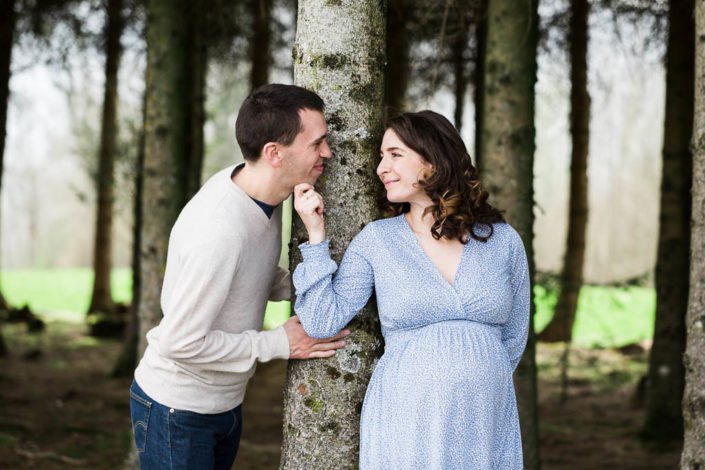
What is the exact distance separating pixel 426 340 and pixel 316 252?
496 millimetres

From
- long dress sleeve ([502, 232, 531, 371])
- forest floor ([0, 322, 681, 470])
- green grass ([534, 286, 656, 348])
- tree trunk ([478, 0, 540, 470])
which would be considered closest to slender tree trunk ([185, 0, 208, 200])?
forest floor ([0, 322, 681, 470])

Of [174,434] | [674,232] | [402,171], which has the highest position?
[402,171]

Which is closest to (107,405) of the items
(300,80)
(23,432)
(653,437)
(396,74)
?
(23,432)

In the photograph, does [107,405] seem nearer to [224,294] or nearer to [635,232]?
[224,294]

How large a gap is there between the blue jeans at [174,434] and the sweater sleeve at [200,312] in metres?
0.25

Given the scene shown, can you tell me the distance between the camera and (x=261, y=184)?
8.63 feet

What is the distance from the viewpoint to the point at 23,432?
21.2 feet

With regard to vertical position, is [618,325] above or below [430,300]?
below

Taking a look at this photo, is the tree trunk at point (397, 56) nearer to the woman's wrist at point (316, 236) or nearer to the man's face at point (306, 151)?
the man's face at point (306, 151)

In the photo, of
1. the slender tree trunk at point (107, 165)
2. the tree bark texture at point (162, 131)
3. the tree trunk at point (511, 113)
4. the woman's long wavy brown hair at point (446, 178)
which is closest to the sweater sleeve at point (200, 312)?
the woman's long wavy brown hair at point (446, 178)

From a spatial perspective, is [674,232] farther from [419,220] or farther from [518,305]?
[419,220]

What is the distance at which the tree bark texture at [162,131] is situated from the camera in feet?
18.0

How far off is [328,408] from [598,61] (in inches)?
360

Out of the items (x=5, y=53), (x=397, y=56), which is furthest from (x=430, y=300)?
(x=5, y=53)
